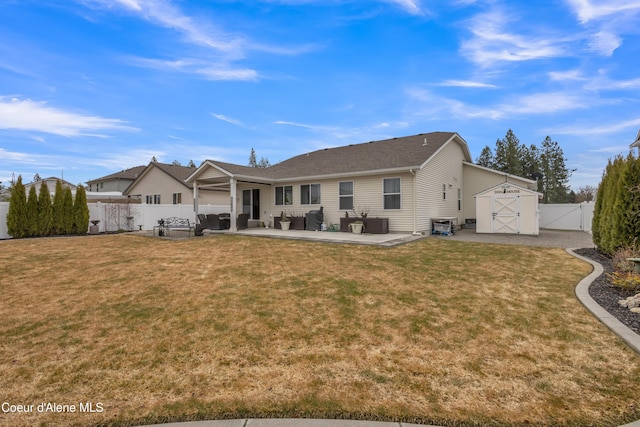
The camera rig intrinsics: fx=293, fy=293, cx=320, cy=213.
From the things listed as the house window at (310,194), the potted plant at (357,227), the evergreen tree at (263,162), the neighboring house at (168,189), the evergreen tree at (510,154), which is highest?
the evergreen tree at (263,162)

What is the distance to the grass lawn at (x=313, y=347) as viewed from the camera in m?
2.19

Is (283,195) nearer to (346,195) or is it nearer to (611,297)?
(346,195)

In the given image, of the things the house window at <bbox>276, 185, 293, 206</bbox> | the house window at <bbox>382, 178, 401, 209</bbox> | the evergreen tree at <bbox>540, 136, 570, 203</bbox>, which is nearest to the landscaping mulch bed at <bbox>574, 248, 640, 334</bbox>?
the house window at <bbox>382, 178, 401, 209</bbox>

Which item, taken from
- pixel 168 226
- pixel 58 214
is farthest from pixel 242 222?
pixel 58 214

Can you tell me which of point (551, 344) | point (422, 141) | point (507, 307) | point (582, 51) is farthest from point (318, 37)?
point (551, 344)

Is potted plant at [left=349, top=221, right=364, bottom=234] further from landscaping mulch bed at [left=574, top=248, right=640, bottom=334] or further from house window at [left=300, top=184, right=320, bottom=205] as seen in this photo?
landscaping mulch bed at [left=574, top=248, right=640, bottom=334]

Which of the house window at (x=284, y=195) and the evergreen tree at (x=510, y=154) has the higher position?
the evergreen tree at (x=510, y=154)

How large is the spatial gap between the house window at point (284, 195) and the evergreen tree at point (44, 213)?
10.4 m

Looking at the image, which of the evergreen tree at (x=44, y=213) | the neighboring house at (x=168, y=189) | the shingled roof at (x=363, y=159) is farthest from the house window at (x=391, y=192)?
the evergreen tree at (x=44, y=213)

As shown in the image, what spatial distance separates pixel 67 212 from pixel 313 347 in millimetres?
16084

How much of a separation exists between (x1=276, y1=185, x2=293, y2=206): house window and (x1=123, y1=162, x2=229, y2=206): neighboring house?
28.5 feet

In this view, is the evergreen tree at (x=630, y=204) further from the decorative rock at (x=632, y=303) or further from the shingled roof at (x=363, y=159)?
the shingled roof at (x=363, y=159)

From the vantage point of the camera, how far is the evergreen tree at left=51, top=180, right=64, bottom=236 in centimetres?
1353

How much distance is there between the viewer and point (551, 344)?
126 inches
